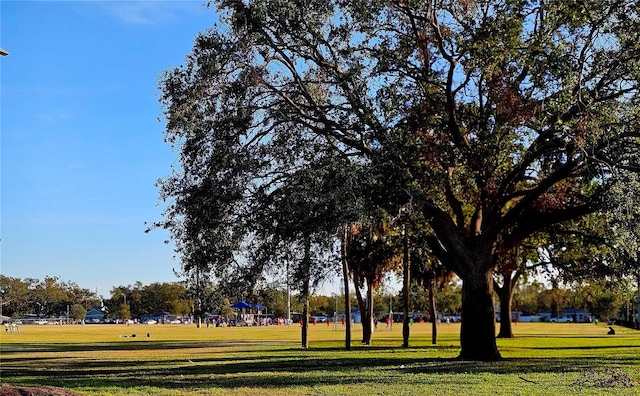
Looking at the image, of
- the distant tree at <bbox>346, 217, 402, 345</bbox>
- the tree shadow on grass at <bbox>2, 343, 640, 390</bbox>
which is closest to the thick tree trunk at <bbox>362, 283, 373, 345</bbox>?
the distant tree at <bbox>346, 217, 402, 345</bbox>

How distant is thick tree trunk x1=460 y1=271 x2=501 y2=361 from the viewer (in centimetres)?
2512

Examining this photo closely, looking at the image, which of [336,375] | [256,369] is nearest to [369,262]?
[256,369]

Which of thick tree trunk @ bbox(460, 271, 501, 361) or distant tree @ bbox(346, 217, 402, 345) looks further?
distant tree @ bbox(346, 217, 402, 345)

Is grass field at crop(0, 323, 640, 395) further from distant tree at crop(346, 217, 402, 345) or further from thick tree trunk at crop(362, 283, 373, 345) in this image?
thick tree trunk at crop(362, 283, 373, 345)

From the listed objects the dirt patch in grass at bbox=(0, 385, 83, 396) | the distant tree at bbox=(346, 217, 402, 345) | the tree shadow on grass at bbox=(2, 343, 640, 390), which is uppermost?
the distant tree at bbox=(346, 217, 402, 345)

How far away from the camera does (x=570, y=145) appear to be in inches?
859

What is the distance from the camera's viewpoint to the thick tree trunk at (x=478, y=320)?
25125mm

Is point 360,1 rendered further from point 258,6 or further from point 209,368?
point 209,368

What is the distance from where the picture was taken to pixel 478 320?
25.3 metres

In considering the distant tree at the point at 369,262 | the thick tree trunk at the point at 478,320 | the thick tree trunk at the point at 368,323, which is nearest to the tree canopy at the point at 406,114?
the thick tree trunk at the point at 478,320

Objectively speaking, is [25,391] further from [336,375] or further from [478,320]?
[478,320]

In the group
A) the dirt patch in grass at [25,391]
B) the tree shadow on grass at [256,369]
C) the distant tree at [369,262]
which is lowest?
the tree shadow on grass at [256,369]

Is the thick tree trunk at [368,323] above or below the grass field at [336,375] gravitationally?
above

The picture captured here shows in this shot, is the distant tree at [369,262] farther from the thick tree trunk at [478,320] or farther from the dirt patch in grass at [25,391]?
the dirt patch in grass at [25,391]
